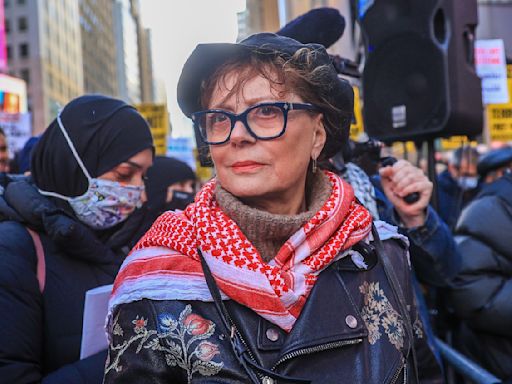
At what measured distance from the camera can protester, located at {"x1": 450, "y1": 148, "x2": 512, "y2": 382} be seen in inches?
115

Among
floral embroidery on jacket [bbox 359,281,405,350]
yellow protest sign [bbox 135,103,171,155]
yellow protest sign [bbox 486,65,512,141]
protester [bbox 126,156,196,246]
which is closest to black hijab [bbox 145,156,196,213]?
protester [bbox 126,156,196,246]

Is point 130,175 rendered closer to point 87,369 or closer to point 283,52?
point 87,369

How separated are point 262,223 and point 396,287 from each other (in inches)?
19.1

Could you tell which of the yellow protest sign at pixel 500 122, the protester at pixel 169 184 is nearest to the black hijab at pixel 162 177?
the protester at pixel 169 184

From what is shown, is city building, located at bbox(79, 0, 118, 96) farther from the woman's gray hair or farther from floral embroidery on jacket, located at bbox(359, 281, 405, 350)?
floral embroidery on jacket, located at bbox(359, 281, 405, 350)

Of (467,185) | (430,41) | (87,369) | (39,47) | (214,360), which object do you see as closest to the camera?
(214,360)

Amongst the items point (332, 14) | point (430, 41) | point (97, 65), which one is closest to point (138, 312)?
point (332, 14)

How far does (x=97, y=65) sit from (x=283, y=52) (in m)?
99.5

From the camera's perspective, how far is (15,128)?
26.6ft

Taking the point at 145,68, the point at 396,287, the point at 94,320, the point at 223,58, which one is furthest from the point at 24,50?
the point at 145,68

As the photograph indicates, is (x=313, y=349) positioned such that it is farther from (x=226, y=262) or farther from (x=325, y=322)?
(x=226, y=262)

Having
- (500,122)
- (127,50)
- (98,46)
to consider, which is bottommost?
(500,122)

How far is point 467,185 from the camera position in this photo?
22.6 ft

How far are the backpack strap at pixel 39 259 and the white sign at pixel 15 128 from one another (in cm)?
633
